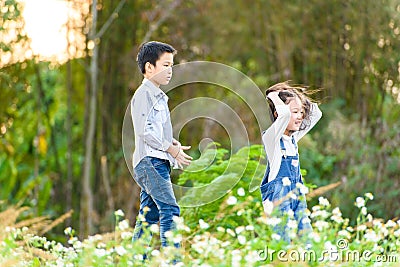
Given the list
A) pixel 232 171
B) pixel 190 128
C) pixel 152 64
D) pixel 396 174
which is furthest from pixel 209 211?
pixel 190 128

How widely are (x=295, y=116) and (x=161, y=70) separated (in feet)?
2.02

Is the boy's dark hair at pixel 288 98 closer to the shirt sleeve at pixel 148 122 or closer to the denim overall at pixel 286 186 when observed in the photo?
the denim overall at pixel 286 186

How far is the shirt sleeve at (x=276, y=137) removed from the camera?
3334 mm

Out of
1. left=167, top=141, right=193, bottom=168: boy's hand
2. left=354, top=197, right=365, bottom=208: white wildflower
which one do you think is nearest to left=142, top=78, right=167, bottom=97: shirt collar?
left=167, top=141, right=193, bottom=168: boy's hand

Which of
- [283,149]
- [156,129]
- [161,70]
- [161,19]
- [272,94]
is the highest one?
[161,19]

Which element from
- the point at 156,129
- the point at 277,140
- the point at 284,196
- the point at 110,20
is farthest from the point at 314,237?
the point at 110,20

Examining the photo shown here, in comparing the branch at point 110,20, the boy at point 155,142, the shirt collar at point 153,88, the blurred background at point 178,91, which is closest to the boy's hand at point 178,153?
the boy at point 155,142

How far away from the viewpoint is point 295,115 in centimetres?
346

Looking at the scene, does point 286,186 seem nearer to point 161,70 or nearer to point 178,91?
point 161,70

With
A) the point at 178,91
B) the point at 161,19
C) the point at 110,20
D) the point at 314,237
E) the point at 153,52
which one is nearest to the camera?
the point at 314,237

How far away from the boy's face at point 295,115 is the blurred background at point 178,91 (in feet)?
7.86

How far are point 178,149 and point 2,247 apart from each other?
0.88m

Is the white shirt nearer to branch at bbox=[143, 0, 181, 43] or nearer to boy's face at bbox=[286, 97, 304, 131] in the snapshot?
boy's face at bbox=[286, 97, 304, 131]

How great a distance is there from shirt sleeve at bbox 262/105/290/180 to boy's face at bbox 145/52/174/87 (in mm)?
495
